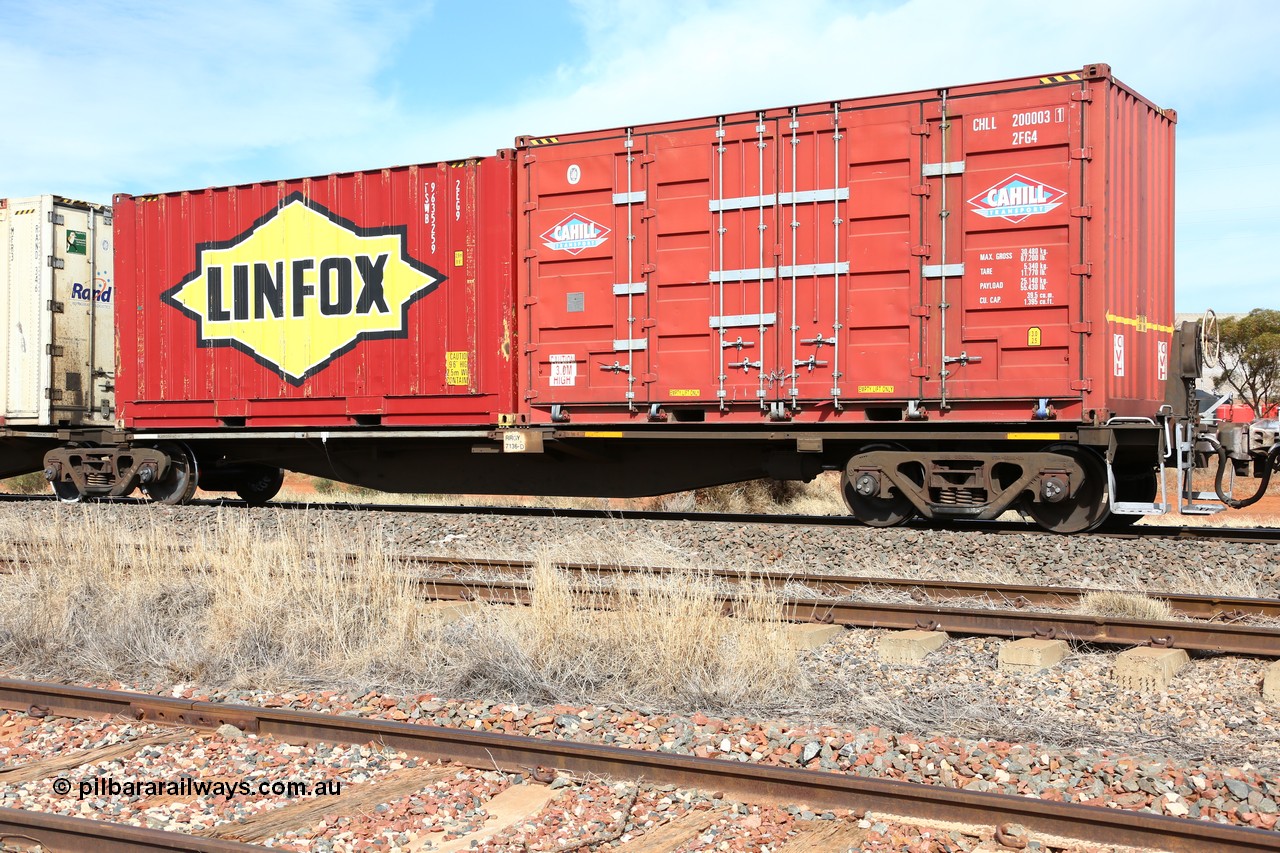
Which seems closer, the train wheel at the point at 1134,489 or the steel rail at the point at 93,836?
the steel rail at the point at 93,836

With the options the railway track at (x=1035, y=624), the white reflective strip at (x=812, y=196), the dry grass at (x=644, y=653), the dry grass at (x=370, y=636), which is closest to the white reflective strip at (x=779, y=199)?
the white reflective strip at (x=812, y=196)

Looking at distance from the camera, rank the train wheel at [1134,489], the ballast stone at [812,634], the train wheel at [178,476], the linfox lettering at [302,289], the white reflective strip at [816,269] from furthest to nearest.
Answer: the train wheel at [178,476] < the linfox lettering at [302,289] < the train wheel at [1134,489] < the white reflective strip at [816,269] < the ballast stone at [812,634]

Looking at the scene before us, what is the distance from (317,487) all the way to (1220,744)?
27.3 m

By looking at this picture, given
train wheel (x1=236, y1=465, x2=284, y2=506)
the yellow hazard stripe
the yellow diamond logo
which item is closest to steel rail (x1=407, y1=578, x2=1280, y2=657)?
the yellow hazard stripe

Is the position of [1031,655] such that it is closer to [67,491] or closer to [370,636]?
[370,636]

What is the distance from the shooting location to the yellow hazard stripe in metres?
10.2

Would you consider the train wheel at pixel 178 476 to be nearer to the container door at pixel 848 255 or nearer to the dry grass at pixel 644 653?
the container door at pixel 848 255

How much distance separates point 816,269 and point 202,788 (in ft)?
25.8

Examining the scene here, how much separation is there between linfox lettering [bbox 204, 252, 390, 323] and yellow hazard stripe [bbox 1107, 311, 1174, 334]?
25.5 feet

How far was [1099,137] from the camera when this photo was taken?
9914 millimetres

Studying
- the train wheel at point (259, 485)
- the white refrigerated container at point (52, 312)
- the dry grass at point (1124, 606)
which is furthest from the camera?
the train wheel at point (259, 485)

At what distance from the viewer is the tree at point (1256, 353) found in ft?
128

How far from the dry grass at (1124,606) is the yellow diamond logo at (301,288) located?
26.1ft

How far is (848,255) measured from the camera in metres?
10.7
